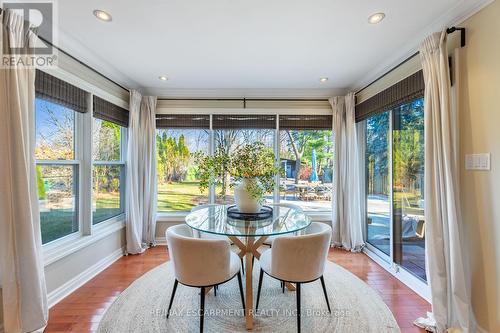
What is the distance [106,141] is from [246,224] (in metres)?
2.43

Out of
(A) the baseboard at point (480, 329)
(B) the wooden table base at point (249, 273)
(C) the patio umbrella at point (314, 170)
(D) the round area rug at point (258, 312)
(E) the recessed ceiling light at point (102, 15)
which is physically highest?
(E) the recessed ceiling light at point (102, 15)

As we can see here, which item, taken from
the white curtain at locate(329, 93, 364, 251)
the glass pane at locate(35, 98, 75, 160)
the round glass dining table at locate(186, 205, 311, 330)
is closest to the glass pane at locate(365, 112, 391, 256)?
the white curtain at locate(329, 93, 364, 251)

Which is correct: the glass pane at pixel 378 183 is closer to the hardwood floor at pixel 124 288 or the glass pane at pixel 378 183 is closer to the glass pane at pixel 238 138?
the hardwood floor at pixel 124 288

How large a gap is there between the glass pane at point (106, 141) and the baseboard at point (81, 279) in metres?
1.31

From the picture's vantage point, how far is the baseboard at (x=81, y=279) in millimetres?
2311

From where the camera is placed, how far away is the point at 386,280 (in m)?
2.76

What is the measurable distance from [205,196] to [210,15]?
277 centimetres

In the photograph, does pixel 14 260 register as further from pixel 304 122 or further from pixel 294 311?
pixel 304 122

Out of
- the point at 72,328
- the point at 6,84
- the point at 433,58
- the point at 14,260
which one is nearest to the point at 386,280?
the point at 433,58

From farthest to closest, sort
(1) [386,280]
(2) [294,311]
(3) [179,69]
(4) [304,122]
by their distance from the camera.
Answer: (4) [304,122], (3) [179,69], (1) [386,280], (2) [294,311]

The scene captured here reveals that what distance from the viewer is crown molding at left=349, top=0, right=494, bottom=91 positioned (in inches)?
70.6

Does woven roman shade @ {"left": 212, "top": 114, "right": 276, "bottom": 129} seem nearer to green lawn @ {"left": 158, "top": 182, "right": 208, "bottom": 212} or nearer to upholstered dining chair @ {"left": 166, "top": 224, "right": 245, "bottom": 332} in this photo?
green lawn @ {"left": 158, "top": 182, "right": 208, "bottom": 212}

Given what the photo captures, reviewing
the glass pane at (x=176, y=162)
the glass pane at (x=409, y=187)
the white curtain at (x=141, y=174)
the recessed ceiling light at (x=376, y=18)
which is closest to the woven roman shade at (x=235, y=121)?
the glass pane at (x=176, y=162)

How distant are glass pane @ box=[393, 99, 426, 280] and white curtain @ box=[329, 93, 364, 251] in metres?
0.63
